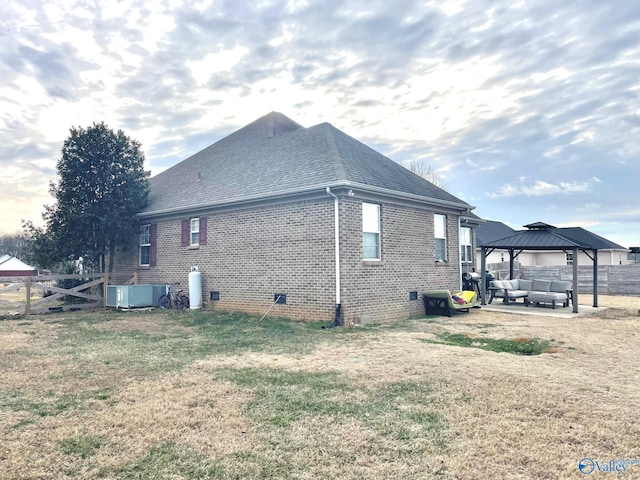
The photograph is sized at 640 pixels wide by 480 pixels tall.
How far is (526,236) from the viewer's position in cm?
1620

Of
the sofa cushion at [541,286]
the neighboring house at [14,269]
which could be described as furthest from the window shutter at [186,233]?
the neighboring house at [14,269]

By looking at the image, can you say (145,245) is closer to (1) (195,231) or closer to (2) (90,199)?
(2) (90,199)

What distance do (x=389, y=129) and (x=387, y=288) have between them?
40.6 ft

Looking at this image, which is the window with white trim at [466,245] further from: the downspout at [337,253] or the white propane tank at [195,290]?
the white propane tank at [195,290]

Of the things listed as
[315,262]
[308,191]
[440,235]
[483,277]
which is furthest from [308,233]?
[483,277]

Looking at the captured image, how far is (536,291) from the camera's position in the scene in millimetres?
16953

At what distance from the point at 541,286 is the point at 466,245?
3.78 meters

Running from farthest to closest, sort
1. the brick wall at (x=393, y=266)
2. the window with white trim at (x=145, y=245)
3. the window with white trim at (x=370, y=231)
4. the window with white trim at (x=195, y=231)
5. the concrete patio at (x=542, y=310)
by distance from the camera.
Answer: the window with white trim at (x=145, y=245)
the window with white trim at (x=195, y=231)
the concrete patio at (x=542, y=310)
the window with white trim at (x=370, y=231)
the brick wall at (x=393, y=266)

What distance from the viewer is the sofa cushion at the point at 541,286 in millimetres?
16891

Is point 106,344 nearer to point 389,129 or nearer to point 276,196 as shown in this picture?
point 276,196

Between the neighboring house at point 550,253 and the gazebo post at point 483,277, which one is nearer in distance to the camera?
the gazebo post at point 483,277
